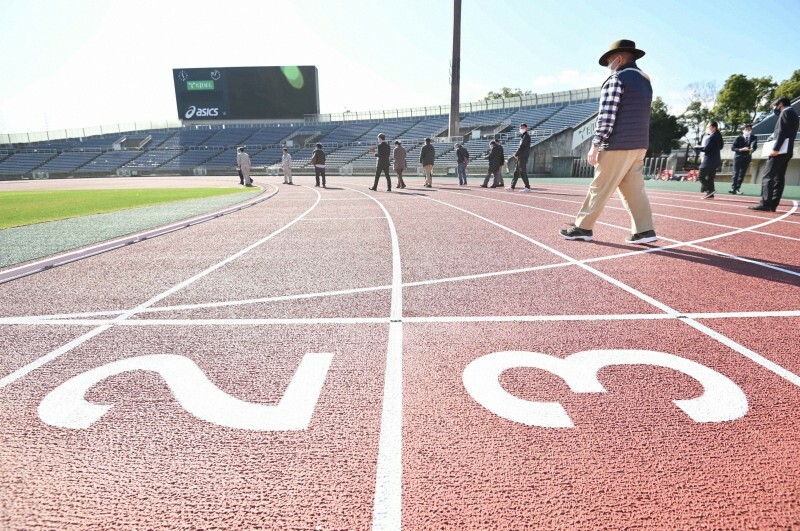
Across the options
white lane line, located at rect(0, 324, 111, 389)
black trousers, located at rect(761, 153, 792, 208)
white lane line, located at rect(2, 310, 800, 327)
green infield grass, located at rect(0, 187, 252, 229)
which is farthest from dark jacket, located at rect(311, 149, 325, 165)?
white lane line, located at rect(0, 324, 111, 389)

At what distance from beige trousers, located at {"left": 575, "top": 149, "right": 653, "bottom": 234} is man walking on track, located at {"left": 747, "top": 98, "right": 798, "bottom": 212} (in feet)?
15.8

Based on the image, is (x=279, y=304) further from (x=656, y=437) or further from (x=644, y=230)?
(x=644, y=230)

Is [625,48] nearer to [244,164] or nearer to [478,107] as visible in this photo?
[244,164]

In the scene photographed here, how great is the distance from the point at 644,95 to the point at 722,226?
11.3ft

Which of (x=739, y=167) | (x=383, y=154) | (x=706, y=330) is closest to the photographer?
(x=706, y=330)

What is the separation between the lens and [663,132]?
47.2 metres

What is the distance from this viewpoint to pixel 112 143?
201ft

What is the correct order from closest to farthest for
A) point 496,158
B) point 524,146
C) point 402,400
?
point 402,400 → point 524,146 → point 496,158

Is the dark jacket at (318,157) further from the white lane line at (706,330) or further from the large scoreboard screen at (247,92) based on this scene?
the large scoreboard screen at (247,92)

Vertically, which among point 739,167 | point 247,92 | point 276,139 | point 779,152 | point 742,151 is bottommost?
point 739,167

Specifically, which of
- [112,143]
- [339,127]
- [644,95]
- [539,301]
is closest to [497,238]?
[644,95]

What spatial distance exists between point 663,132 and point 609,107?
52.3 meters

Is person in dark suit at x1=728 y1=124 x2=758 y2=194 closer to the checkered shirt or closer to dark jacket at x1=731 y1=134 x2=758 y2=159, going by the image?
dark jacket at x1=731 y1=134 x2=758 y2=159

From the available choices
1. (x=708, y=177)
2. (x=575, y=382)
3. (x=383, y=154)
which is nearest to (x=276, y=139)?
(x=383, y=154)
